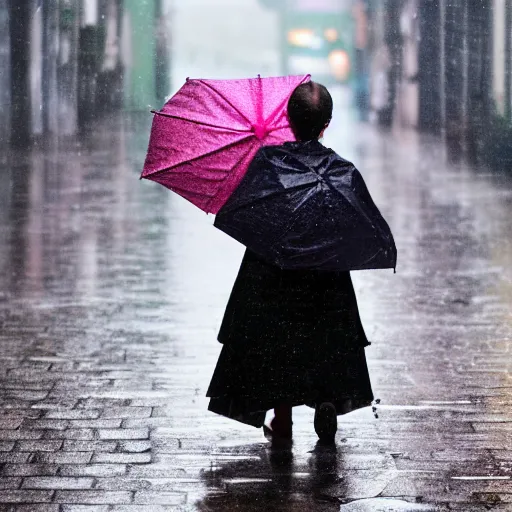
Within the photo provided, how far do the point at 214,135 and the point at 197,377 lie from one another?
175cm

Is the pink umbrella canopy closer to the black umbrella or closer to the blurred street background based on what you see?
the black umbrella

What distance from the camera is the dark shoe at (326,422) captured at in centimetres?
527

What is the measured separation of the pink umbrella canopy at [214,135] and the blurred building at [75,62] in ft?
52.3

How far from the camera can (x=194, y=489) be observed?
4.79 meters

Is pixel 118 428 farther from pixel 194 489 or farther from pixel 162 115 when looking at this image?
pixel 162 115

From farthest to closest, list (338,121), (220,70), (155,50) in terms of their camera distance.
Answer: (220,70) → (155,50) → (338,121)

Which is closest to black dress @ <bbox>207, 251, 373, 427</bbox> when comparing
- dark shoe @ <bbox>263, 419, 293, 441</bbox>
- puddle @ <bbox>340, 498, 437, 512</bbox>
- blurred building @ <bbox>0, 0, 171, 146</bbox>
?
dark shoe @ <bbox>263, 419, 293, 441</bbox>

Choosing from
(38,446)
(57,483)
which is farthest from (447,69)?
(57,483)

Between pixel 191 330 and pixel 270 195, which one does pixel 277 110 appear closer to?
pixel 270 195

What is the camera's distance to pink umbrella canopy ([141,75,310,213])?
5.15m

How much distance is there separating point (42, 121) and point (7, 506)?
19461 mm

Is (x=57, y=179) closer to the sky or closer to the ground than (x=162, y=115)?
closer to the ground

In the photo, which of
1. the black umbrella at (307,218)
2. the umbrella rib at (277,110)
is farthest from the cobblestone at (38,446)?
the umbrella rib at (277,110)

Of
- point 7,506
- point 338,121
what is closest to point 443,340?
point 7,506
